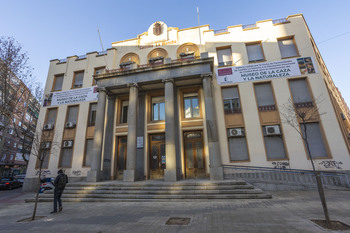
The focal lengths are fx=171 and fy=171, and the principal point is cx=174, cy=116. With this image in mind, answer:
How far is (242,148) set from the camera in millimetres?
13227

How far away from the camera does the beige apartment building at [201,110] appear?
12.3 metres

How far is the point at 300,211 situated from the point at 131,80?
13384 millimetres

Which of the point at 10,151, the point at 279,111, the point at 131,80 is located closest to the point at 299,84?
the point at 279,111

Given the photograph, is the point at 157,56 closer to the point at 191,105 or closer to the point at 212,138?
the point at 191,105

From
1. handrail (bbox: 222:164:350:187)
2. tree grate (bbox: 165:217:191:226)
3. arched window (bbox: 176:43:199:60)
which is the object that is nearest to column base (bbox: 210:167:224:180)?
handrail (bbox: 222:164:350:187)

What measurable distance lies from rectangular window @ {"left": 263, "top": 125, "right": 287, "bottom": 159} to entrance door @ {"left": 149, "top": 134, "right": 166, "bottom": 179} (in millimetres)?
8174

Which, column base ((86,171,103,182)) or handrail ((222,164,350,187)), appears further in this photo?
column base ((86,171,103,182))

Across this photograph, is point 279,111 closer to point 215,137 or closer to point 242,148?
point 242,148

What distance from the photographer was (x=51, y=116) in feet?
59.1

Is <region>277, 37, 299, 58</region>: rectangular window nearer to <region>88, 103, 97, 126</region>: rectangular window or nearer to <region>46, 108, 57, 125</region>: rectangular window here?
<region>88, 103, 97, 126</region>: rectangular window

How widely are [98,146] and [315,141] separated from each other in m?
16.1

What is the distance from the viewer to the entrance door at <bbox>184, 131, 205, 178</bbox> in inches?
537

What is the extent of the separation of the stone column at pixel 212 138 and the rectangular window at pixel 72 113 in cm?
1338

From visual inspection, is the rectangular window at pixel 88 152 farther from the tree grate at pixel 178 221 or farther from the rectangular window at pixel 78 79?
the tree grate at pixel 178 221
